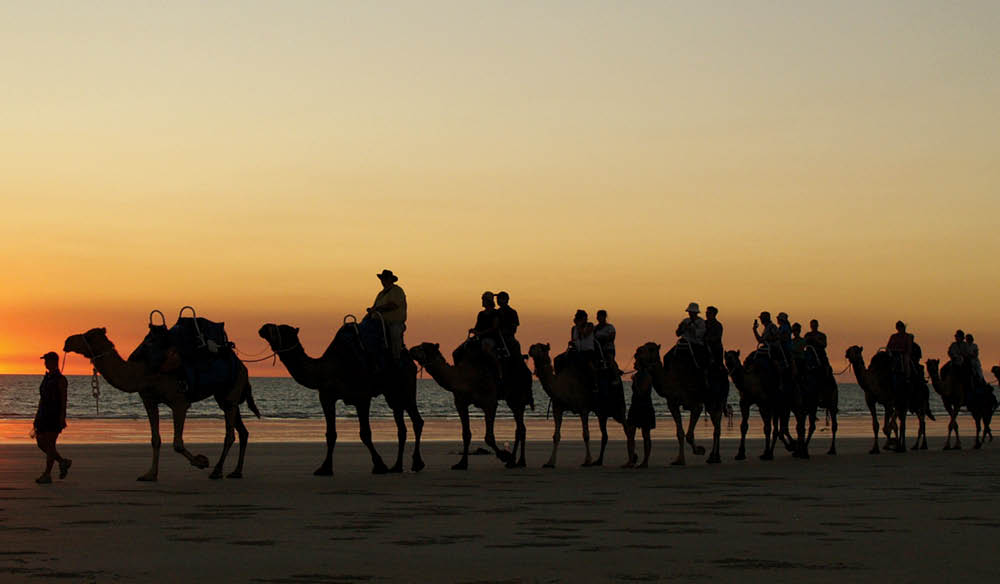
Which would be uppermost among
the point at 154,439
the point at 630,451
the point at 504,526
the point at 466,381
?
the point at 466,381

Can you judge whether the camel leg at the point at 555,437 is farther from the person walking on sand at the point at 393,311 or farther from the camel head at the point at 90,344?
the camel head at the point at 90,344

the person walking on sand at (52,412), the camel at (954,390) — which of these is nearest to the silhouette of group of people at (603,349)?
the person walking on sand at (52,412)

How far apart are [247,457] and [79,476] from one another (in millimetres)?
7991

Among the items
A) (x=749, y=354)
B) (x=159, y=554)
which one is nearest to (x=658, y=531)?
(x=159, y=554)

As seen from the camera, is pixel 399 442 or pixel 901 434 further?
pixel 901 434

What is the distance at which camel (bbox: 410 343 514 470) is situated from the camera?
27172 mm

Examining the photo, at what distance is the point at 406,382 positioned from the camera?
26.6 metres

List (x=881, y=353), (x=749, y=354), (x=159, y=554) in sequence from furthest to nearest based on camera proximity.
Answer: (x=881, y=353)
(x=749, y=354)
(x=159, y=554)

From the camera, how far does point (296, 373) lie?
25.1 metres

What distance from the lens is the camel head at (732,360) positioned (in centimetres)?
3158

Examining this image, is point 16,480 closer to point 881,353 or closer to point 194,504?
point 194,504

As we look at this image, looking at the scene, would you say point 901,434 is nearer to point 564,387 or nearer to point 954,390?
point 954,390

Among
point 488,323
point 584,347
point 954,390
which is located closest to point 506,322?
point 488,323

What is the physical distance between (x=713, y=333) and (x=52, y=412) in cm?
1318
